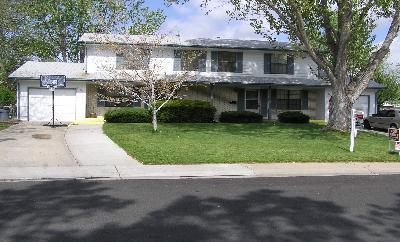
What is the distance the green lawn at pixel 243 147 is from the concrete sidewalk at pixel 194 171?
741mm

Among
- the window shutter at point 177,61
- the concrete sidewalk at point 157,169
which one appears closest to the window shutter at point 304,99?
the window shutter at point 177,61

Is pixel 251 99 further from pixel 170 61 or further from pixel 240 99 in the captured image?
pixel 170 61

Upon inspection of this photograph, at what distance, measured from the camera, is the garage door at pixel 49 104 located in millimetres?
29594

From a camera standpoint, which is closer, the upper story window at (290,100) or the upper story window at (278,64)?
the upper story window at (278,64)

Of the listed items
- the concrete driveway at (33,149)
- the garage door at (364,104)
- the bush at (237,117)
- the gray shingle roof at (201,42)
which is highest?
the gray shingle roof at (201,42)

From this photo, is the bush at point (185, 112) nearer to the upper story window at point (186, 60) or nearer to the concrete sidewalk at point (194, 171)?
the upper story window at point (186, 60)

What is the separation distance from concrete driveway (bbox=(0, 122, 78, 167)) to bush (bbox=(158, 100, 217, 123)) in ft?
25.3

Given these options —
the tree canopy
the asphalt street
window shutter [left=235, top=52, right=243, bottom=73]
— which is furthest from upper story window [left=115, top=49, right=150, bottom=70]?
the asphalt street

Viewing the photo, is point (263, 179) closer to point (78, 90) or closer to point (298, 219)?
point (298, 219)

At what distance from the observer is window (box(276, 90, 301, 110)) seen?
34.4m

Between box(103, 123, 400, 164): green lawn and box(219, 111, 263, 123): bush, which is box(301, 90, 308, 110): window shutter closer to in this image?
box(219, 111, 263, 123): bush

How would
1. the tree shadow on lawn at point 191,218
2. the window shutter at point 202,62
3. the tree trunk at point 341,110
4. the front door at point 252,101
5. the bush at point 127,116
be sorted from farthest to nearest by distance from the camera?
1. the front door at point 252,101
2. the window shutter at point 202,62
3. the bush at point 127,116
4. the tree trunk at point 341,110
5. the tree shadow on lawn at point 191,218

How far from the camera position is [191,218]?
713cm

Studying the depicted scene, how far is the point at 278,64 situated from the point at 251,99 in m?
3.18
